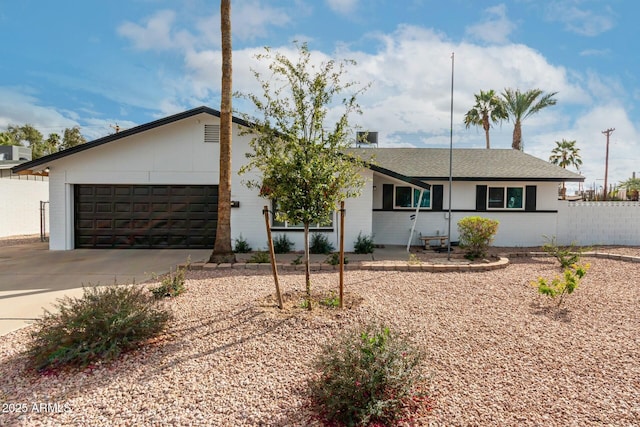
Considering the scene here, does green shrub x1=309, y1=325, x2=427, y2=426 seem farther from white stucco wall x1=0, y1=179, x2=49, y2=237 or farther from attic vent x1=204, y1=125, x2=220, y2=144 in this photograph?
white stucco wall x1=0, y1=179, x2=49, y2=237

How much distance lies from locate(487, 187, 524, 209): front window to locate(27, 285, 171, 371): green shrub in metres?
11.8

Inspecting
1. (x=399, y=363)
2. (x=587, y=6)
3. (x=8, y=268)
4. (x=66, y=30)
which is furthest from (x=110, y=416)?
(x=587, y=6)

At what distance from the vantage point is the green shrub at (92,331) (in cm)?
338

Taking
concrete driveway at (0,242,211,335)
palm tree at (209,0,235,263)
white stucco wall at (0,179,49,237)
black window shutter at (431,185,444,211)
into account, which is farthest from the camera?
white stucco wall at (0,179,49,237)

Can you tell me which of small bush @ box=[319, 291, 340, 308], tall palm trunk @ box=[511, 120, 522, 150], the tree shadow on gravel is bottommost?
the tree shadow on gravel

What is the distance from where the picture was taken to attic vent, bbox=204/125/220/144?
10.8 meters

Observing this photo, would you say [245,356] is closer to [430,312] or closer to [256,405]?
[256,405]

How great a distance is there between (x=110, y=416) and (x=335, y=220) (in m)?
8.50

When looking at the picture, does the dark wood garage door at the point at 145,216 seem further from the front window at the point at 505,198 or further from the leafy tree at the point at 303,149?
the front window at the point at 505,198

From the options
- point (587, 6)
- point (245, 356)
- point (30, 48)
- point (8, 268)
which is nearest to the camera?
point (245, 356)

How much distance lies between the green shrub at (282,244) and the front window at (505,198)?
739 centimetres

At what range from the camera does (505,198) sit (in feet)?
40.8

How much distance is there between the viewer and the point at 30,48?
1192cm

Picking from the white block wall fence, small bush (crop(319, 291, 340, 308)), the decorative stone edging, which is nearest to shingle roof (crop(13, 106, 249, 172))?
the decorative stone edging
